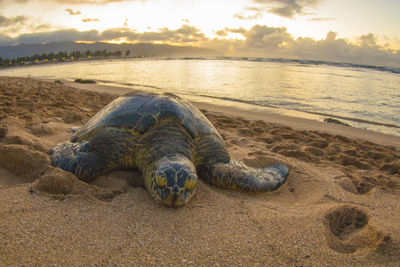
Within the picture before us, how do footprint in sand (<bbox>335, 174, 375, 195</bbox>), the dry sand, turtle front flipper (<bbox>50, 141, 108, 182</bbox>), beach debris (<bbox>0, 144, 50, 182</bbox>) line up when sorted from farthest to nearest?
A: footprint in sand (<bbox>335, 174, 375, 195</bbox>) < turtle front flipper (<bbox>50, 141, 108, 182</bbox>) < beach debris (<bbox>0, 144, 50, 182</bbox>) < the dry sand

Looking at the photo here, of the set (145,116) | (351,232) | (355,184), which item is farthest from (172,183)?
(355,184)

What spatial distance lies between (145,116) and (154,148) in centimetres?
50

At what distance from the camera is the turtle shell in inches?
129

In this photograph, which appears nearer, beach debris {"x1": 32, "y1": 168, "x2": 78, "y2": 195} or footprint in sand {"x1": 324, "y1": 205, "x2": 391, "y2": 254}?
footprint in sand {"x1": 324, "y1": 205, "x2": 391, "y2": 254}

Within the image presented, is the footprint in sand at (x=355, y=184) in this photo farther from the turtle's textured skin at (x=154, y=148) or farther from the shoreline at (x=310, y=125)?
the shoreline at (x=310, y=125)

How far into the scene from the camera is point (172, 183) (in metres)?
2.46

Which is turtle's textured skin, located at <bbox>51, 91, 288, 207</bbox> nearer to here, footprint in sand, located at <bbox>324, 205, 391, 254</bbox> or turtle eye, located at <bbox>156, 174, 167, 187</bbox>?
turtle eye, located at <bbox>156, 174, 167, 187</bbox>

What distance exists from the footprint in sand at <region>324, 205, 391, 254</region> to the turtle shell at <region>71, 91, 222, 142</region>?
5.99 ft

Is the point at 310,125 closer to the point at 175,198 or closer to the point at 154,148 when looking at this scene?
the point at 154,148

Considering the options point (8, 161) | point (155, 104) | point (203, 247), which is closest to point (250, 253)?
point (203, 247)

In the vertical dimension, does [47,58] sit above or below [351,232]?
above

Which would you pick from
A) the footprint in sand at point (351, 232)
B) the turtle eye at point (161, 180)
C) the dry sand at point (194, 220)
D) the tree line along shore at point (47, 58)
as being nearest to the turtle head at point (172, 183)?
the turtle eye at point (161, 180)

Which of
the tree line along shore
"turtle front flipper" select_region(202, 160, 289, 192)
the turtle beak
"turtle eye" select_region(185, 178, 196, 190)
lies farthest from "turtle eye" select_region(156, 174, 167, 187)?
the tree line along shore

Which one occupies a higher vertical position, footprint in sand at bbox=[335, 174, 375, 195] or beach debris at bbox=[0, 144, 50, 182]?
beach debris at bbox=[0, 144, 50, 182]
